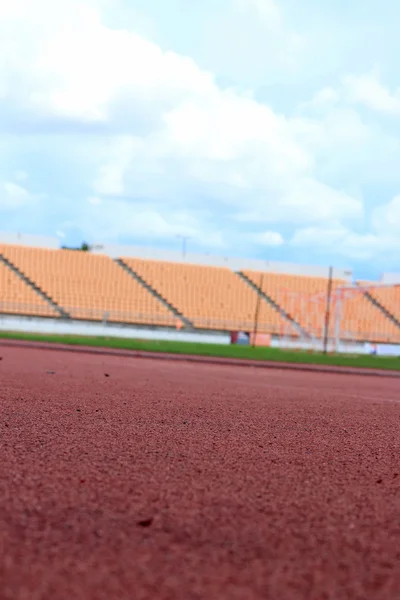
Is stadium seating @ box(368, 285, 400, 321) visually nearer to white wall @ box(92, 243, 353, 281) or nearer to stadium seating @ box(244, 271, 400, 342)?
stadium seating @ box(244, 271, 400, 342)

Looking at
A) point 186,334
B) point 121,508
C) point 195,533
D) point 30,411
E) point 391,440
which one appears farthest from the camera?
point 186,334

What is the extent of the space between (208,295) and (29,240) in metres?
13.6

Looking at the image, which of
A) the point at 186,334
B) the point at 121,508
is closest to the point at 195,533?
the point at 121,508

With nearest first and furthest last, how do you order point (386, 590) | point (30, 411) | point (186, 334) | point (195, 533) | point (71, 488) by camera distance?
point (386, 590) < point (195, 533) < point (71, 488) < point (30, 411) < point (186, 334)

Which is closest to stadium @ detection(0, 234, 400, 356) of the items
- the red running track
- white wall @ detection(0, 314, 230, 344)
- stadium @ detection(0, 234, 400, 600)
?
white wall @ detection(0, 314, 230, 344)

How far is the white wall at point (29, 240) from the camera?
57875mm

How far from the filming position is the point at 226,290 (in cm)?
5838

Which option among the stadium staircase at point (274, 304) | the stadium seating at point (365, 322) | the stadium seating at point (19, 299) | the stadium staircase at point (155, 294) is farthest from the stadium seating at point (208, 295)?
the stadium seating at point (19, 299)

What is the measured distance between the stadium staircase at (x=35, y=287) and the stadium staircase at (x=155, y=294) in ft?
23.7

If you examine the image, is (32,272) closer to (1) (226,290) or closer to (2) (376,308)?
(1) (226,290)

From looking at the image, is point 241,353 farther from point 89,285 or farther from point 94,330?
point 89,285

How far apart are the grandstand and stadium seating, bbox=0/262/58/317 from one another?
0.06 meters

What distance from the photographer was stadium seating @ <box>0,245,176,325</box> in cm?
5175

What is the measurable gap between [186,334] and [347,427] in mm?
41195
